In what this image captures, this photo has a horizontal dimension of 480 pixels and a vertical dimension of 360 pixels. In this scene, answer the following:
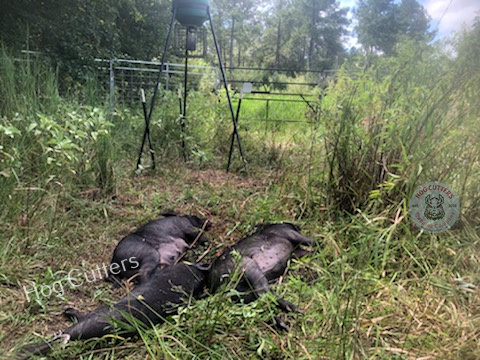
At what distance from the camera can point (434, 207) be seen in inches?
79.1

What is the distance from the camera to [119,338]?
4.71ft

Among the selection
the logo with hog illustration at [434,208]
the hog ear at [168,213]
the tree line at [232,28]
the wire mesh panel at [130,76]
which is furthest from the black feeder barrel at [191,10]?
the logo with hog illustration at [434,208]

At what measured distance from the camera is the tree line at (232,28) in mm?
2795

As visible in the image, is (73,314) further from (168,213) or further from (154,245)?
(168,213)

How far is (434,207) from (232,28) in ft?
82.9

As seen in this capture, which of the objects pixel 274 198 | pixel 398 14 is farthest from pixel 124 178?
pixel 398 14

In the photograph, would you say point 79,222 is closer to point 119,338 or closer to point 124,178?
point 124,178

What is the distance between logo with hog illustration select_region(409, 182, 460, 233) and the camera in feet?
6.35

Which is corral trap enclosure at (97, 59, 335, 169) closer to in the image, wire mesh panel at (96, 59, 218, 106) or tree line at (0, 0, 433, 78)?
wire mesh panel at (96, 59, 218, 106)

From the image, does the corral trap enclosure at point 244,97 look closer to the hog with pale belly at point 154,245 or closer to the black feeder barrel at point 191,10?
the black feeder barrel at point 191,10

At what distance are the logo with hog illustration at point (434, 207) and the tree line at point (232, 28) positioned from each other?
103 cm

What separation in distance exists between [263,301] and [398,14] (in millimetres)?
2145

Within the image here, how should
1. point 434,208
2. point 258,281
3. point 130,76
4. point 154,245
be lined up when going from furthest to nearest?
point 130,76, point 154,245, point 434,208, point 258,281

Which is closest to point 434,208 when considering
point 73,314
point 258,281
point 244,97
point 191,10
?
point 258,281
